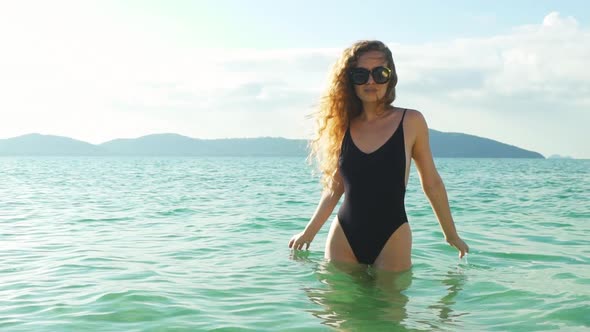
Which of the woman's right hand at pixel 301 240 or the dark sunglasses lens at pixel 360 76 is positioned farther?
the woman's right hand at pixel 301 240

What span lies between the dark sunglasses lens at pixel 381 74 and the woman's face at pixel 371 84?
0.11ft

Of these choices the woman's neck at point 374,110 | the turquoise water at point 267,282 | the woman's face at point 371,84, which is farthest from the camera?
the woman's neck at point 374,110

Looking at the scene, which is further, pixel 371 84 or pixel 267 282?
pixel 267 282

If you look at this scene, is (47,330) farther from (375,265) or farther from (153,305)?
(375,265)

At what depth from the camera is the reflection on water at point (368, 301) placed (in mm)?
4820

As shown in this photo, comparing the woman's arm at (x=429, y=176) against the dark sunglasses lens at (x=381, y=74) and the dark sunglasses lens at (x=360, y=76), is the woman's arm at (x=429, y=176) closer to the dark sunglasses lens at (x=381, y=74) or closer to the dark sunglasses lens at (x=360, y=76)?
the dark sunglasses lens at (x=381, y=74)

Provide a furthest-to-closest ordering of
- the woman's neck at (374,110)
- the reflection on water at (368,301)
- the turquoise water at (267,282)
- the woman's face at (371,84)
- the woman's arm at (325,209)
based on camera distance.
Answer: the woman's arm at (325,209) < the woman's neck at (374,110) < the woman's face at (371,84) < the turquoise water at (267,282) < the reflection on water at (368,301)

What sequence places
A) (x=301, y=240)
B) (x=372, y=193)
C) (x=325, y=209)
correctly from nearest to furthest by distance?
1. (x=372, y=193)
2. (x=325, y=209)
3. (x=301, y=240)

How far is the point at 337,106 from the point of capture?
5.43 meters

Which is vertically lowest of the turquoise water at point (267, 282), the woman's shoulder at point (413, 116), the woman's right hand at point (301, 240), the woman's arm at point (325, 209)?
the turquoise water at point (267, 282)

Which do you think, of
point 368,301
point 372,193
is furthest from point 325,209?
point 368,301

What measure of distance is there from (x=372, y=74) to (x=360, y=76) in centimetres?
10

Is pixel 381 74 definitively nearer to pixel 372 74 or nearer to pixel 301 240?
pixel 372 74

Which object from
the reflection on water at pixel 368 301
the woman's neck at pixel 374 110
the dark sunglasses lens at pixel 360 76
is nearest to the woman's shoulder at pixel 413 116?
the woman's neck at pixel 374 110
